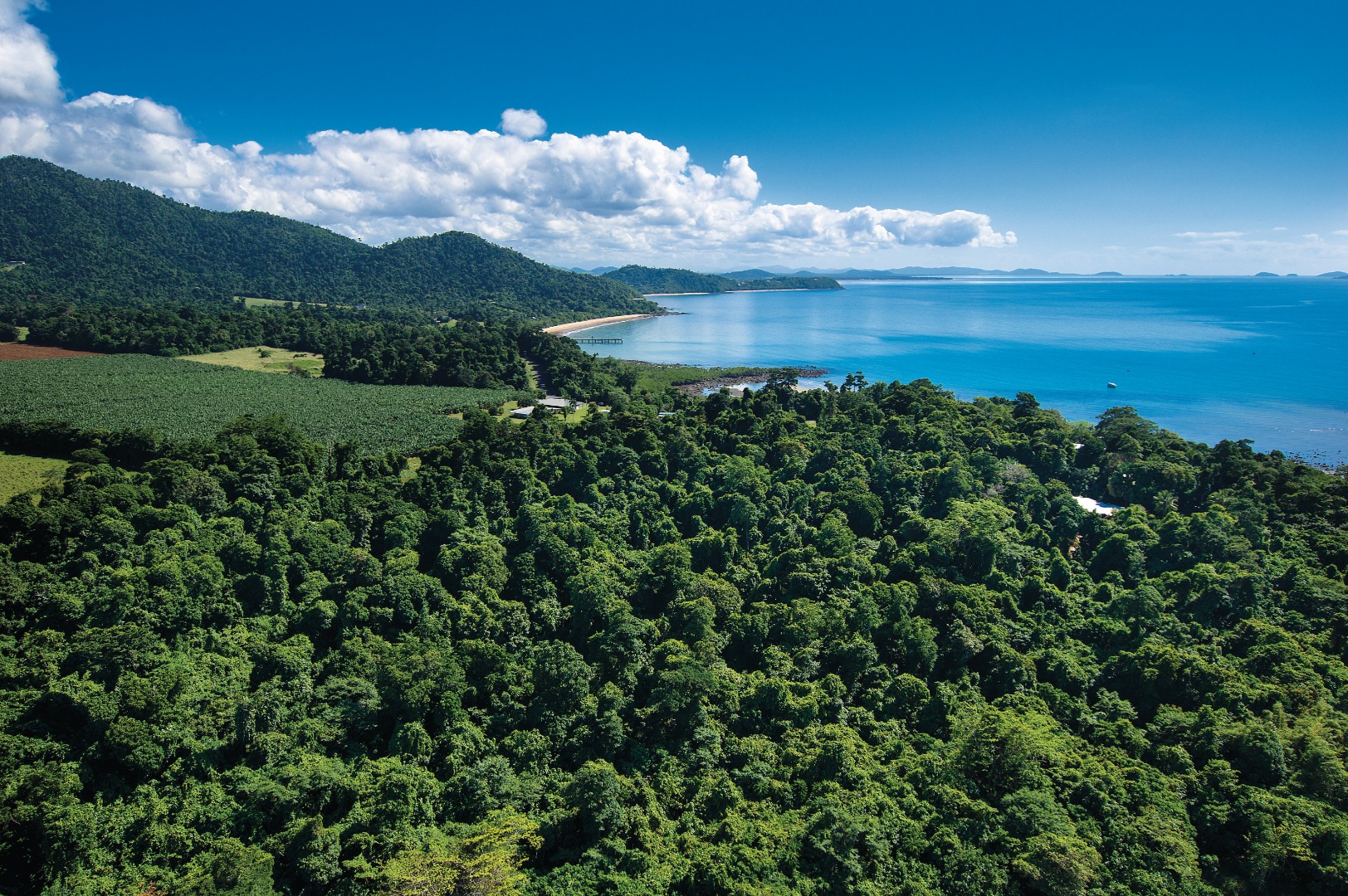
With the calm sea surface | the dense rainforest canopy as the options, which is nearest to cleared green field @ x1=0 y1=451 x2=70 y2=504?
the dense rainforest canopy

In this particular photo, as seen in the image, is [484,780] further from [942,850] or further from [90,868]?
[942,850]

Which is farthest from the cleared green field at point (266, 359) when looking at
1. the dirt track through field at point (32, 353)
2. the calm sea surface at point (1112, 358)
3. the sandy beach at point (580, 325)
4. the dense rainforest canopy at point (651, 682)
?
the sandy beach at point (580, 325)

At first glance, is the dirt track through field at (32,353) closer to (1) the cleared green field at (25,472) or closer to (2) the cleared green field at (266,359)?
(2) the cleared green field at (266,359)

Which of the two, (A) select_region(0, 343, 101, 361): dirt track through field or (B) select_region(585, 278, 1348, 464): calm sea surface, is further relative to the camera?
(A) select_region(0, 343, 101, 361): dirt track through field

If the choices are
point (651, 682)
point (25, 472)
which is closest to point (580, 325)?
point (25, 472)

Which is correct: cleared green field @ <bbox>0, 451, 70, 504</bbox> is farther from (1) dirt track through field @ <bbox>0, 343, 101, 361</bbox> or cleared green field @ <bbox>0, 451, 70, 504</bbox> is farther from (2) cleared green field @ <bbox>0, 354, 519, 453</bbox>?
(1) dirt track through field @ <bbox>0, 343, 101, 361</bbox>
